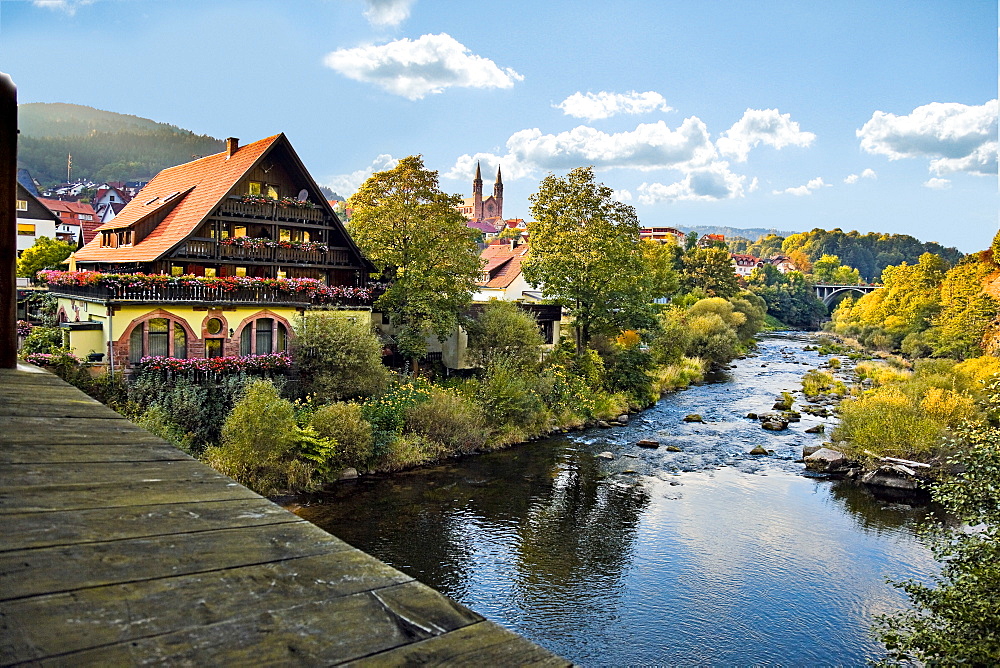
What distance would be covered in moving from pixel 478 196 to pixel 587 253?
6360 inches

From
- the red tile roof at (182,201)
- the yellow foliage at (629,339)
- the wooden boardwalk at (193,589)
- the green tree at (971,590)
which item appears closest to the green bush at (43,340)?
the red tile roof at (182,201)

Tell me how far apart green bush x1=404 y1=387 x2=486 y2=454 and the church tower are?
172 meters

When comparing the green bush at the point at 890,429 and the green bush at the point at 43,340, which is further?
the green bush at the point at 43,340

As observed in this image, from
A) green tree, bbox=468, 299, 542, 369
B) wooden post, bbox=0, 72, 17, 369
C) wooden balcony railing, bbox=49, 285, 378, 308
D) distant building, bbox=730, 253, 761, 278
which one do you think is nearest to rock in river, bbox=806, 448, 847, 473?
green tree, bbox=468, 299, 542, 369

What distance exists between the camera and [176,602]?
1526 millimetres

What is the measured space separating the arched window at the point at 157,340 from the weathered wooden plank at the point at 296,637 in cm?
2543

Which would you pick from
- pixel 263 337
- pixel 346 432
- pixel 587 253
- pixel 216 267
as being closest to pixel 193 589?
pixel 346 432

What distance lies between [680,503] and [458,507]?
6758 millimetres

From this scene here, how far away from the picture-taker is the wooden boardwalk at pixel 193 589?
139cm

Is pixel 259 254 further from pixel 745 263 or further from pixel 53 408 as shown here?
pixel 745 263

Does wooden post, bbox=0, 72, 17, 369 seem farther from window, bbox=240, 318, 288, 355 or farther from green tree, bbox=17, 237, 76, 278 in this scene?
green tree, bbox=17, 237, 76, 278

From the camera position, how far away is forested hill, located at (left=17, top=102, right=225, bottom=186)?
148m

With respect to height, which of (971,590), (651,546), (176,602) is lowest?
(651,546)

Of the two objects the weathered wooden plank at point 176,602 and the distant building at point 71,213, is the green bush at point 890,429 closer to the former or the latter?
the weathered wooden plank at point 176,602
